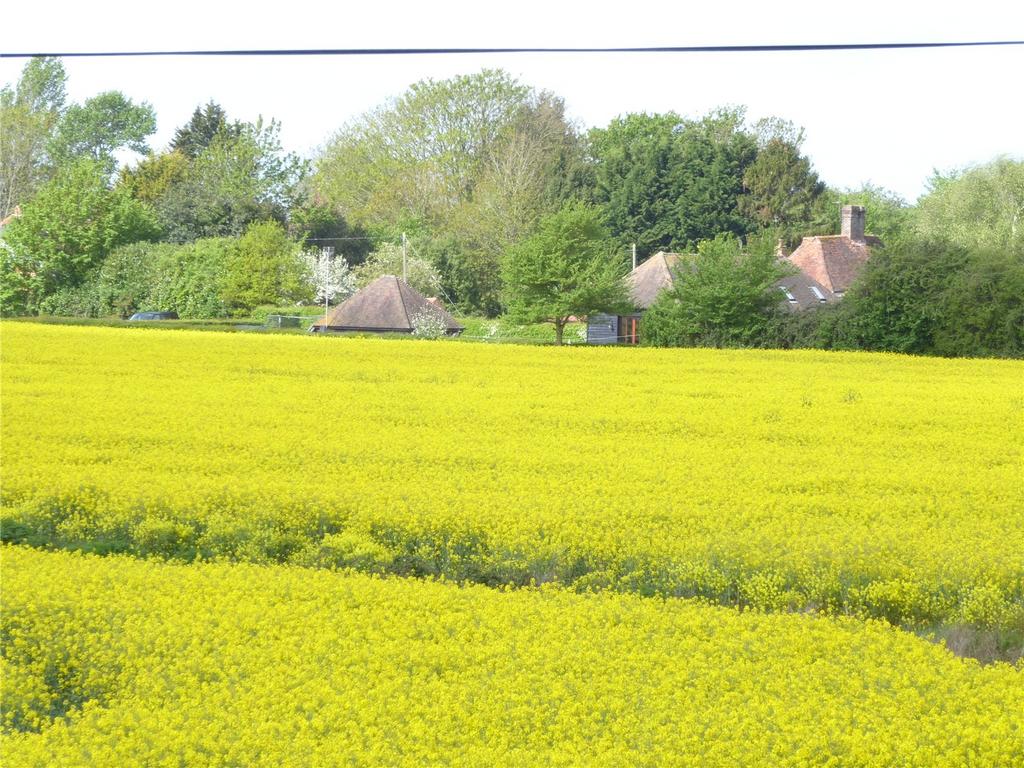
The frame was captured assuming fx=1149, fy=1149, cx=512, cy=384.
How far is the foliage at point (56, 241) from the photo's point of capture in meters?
47.0

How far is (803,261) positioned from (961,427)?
41.9 m

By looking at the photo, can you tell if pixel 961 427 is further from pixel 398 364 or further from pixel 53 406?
pixel 53 406

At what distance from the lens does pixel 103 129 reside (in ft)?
279

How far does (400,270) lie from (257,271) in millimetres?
14030

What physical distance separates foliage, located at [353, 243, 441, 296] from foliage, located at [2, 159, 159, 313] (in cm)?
1680

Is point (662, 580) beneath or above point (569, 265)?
beneath

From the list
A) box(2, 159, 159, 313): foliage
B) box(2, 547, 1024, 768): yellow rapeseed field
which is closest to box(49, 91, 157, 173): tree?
box(2, 159, 159, 313): foliage

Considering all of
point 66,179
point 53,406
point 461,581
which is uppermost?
point 66,179

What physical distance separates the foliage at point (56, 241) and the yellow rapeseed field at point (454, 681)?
40.9 metres

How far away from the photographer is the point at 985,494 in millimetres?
14188

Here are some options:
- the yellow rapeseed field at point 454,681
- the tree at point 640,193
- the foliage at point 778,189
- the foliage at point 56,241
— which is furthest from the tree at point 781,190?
the yellow rapeseed field at point 454,681

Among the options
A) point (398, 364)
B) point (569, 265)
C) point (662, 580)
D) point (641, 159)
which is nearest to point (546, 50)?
point (662, 580)

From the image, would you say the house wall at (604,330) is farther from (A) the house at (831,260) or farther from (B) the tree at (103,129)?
(B) the tree at (103,129)

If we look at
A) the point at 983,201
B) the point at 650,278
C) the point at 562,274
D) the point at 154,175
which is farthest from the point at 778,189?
the point at 154,175
